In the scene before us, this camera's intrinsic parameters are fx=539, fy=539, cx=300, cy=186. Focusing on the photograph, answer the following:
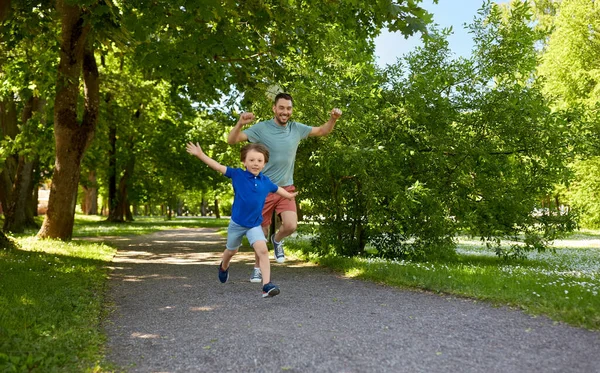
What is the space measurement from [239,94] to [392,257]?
576cm

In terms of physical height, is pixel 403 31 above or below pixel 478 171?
above

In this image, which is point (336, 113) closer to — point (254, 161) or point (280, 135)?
point (280, 135)

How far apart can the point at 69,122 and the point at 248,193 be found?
9.23 m

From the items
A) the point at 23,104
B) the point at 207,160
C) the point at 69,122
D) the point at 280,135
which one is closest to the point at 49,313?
the point at 207,160

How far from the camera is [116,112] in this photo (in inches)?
853

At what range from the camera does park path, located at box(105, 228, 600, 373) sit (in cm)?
386

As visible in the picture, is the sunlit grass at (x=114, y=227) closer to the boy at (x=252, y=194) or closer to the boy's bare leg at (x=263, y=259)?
the boy at (x=252, y=194)

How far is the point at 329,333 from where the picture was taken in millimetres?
4770

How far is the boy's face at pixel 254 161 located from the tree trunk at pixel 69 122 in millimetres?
8472

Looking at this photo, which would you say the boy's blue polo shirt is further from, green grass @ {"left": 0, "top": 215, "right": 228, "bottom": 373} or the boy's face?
green grass @ {"left": 0, "top": 215, "right": 228, "bottom": 373}

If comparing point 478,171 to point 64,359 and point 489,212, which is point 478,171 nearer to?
point 489,212

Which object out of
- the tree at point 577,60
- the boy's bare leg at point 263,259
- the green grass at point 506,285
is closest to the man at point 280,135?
the boy's bare leg at point 263,259

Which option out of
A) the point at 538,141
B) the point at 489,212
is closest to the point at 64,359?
the point at 489,212

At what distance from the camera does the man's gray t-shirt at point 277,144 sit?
666cm
